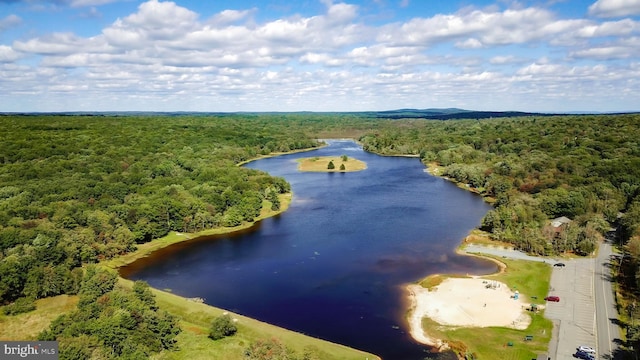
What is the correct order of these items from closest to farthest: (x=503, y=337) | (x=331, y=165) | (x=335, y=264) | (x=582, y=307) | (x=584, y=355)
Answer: (x=584, y=355)
(x=503, y=337)
(x=582, y=307)
(x=335, y=264)
(x=331, y=165)

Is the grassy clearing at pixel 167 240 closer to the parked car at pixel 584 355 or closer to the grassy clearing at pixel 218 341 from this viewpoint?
the grassy clearing at pixel 218 341

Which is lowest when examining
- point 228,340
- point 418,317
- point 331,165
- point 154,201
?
point 418,317

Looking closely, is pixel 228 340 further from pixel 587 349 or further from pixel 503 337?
pixel 587 349

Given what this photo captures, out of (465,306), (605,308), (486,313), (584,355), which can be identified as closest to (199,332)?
(465,306)

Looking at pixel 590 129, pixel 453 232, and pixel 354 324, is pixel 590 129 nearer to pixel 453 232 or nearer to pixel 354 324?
pixel 453 232

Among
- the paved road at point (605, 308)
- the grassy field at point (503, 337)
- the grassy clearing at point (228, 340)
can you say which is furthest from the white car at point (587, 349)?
the grassy clearing at point (228, 340)

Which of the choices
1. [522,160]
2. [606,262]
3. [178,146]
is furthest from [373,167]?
[606,262]
